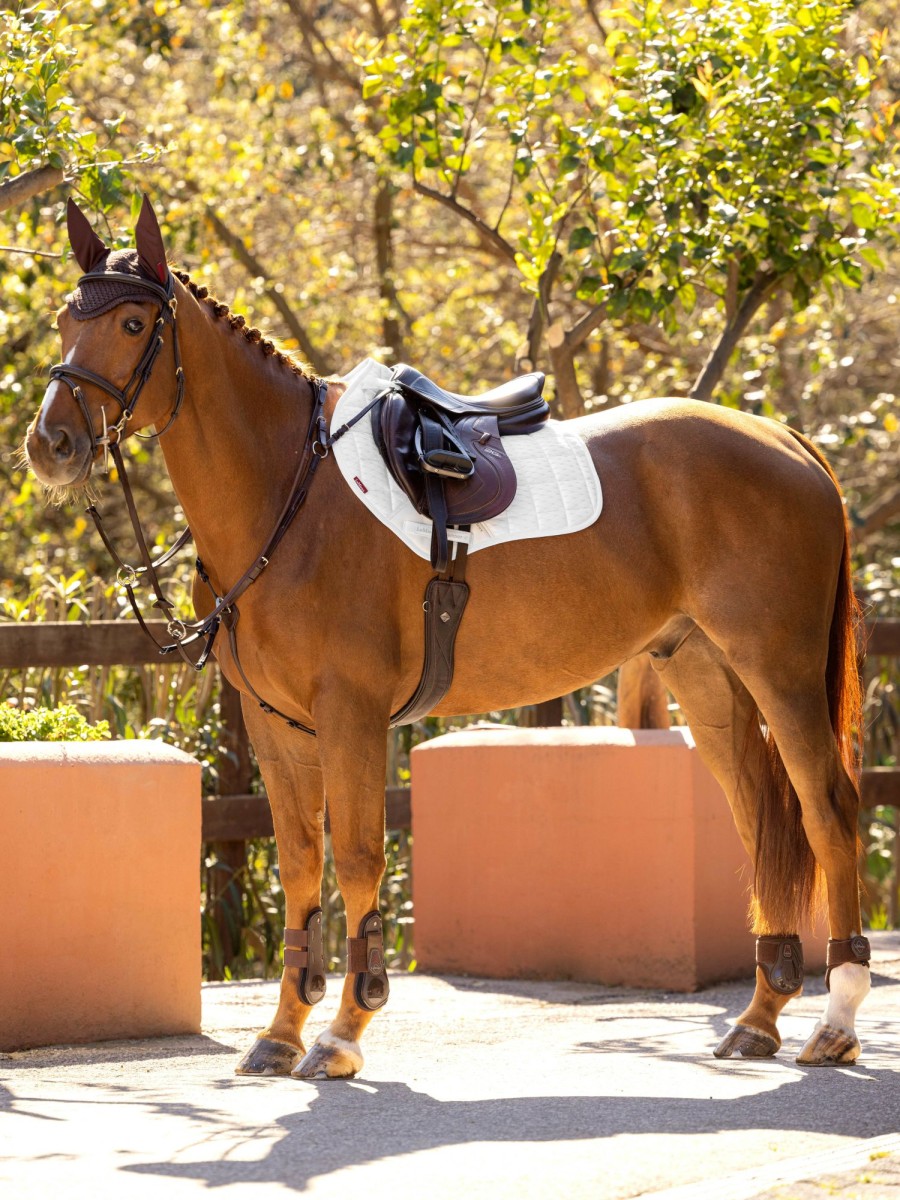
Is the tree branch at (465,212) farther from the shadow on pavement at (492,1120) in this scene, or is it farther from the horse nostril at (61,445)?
the shadow on pavement at (492,1120)

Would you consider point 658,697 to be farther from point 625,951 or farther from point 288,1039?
point 288,1039

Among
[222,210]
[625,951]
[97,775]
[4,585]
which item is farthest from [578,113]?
[97,775]

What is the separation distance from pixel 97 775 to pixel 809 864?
2472 mm

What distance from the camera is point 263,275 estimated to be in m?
12.5

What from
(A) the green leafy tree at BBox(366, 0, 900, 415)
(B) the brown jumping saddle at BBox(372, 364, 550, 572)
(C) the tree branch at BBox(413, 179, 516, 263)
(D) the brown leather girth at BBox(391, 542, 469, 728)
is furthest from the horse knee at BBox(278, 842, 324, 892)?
(C) the tree branch at BBox(413, 179, 516, 263)

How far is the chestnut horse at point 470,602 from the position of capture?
14.9 feet

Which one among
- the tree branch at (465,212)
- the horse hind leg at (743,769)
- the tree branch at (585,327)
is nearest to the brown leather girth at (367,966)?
the horse hind leg at (743,769)

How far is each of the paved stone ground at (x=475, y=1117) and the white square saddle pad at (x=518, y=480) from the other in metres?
1.66

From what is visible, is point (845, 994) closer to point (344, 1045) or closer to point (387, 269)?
point (344, 1045)

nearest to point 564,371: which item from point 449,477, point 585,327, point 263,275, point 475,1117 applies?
point 585,327

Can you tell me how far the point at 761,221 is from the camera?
6.65 metres

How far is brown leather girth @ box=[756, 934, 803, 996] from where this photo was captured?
5.06m

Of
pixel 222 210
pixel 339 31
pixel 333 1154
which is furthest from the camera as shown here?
pixel 339 31

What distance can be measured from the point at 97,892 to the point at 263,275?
26.4ft
